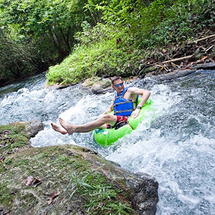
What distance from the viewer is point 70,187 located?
1.68 metres

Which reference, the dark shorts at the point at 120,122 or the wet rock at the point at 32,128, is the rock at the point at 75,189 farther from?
the wet rock at the point at 32,128

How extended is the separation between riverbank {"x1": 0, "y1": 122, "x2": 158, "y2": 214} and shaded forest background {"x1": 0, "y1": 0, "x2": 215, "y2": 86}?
5.42 metres

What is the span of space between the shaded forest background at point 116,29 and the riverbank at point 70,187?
17.8ft

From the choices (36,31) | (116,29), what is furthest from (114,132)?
(36,31)

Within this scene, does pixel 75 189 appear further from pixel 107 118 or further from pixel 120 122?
pixel 120 122

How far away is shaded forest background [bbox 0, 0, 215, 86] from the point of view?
656cm

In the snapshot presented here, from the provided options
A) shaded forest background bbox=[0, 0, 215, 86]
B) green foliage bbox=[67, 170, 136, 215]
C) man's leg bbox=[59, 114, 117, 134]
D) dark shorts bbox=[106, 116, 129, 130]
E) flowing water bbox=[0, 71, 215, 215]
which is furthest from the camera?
shaded forest background bbox=[0, 0, 215, 86]

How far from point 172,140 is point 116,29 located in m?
7.10

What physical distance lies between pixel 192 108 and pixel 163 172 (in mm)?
2000

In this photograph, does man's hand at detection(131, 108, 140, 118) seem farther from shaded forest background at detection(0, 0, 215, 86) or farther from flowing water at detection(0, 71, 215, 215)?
shaded forest background at detection(0, 0, 215, 86)

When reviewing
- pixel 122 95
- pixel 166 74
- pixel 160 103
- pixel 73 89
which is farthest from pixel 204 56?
pixel 73 89

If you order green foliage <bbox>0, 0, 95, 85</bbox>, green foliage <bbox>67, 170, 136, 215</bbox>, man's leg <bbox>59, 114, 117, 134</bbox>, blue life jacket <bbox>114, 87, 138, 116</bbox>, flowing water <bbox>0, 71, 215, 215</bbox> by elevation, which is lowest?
flowing water <bbox>0, 71, 215, 215</bbox>

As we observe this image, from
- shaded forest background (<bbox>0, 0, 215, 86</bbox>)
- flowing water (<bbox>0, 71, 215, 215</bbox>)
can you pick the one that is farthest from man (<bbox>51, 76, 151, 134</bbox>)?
shaded forest background (<bbox>0, 0, 215, 86</bbox>)

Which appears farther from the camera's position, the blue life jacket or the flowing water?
the blue life jacket
